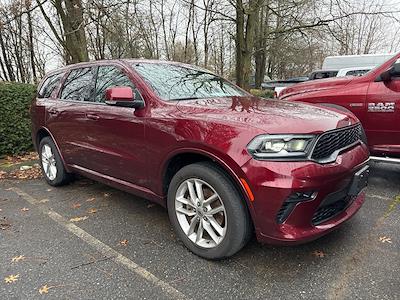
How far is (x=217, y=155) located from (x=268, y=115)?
1.63ft

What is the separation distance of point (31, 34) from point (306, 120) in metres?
19.2

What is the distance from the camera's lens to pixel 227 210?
2.40 m

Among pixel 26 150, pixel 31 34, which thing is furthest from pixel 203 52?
pixel 26 150

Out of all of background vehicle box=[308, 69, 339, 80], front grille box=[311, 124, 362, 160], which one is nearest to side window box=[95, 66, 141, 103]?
front grille box=[311, 124, 362, 160]

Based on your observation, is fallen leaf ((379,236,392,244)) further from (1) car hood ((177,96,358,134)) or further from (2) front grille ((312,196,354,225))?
(1) car hood ((177,96,358,134))

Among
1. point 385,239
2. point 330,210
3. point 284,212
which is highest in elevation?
point 284,212

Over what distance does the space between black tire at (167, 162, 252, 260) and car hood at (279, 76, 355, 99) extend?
295 centimetres

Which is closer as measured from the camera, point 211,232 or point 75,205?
point 211,232

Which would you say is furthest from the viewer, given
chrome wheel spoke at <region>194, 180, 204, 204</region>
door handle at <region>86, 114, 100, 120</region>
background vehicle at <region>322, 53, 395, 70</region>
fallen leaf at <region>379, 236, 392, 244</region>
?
background vehicle at <region>322, 53, 395, 70</region>

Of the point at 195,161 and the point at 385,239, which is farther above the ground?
the point at 195,161

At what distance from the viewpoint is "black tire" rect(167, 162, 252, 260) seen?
2.37 m

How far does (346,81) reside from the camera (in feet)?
14.9

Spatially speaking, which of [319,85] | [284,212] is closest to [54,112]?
[284,212]

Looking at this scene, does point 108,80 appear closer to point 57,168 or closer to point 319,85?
point 57,168
